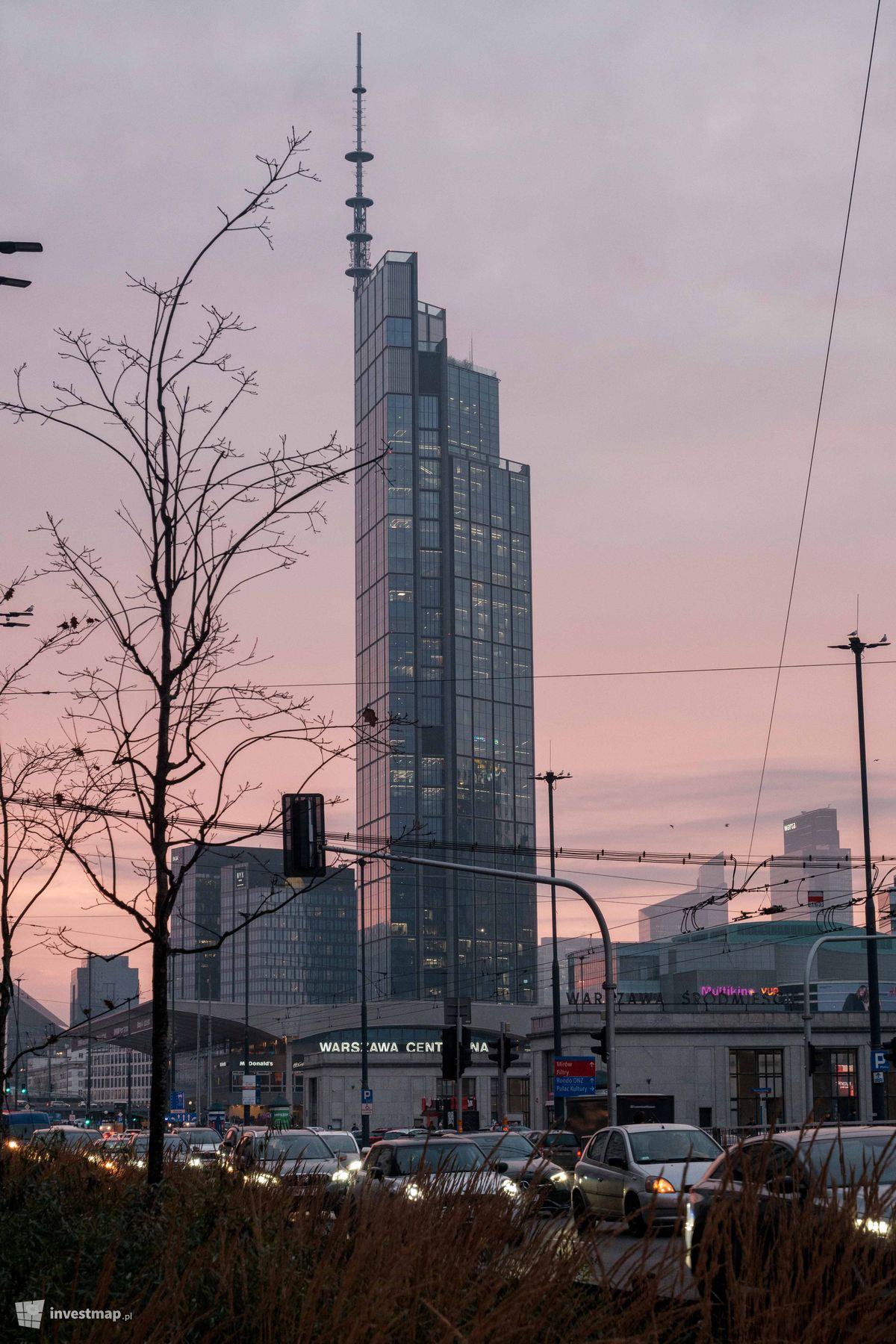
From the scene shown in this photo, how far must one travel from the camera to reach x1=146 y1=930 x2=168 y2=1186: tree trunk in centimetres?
1307

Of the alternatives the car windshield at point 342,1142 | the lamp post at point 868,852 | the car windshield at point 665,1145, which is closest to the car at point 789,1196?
the car windshield at point 665,1145

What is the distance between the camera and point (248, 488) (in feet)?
48.7

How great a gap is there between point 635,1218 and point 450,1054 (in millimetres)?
30495

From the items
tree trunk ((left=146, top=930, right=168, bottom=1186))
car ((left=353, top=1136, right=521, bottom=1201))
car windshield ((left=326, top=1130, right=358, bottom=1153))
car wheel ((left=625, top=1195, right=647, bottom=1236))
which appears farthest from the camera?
car windshield ((left=326, top=1130, right=358, bottom=1153))

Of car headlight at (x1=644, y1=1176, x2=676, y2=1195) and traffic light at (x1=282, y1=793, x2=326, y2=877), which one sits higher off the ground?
traffic light at (x1=282, y1=793, x2=326, y2=877)

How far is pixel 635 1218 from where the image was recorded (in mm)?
6371

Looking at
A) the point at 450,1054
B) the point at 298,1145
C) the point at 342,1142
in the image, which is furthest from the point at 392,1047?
the point at 298,1145

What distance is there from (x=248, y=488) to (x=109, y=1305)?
9127mm

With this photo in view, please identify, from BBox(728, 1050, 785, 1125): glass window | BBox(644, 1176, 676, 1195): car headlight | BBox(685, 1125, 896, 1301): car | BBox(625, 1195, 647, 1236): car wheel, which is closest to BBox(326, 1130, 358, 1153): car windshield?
BBox(625, 1195, 647, 1236): car wheel

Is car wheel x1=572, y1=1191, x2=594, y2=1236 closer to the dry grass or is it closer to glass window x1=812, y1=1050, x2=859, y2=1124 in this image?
the dry grass

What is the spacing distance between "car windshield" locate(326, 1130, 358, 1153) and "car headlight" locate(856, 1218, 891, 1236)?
22.8 m

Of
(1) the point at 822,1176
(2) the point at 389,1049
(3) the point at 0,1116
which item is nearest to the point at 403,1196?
(1) the point at 822,1176

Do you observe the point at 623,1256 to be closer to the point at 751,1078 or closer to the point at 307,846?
the point at 307,846

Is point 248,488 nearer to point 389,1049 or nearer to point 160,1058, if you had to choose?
point 160,1058
